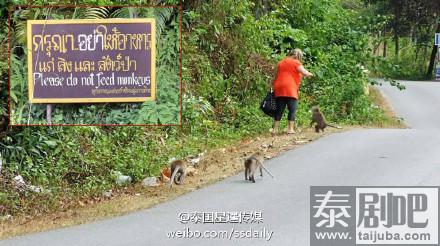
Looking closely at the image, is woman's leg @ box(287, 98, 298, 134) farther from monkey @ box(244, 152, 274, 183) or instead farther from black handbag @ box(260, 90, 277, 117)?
monkey @ box(244, 152, 274, 183)

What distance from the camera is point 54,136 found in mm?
9688

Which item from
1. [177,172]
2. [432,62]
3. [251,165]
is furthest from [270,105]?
[432,62]

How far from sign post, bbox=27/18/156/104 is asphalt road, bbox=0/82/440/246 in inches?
74.9

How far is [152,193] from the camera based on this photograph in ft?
29.9

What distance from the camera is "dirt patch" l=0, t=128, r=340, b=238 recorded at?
775cm

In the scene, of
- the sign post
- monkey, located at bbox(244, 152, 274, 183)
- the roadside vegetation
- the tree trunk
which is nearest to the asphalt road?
monkey, located at bbox(244, 152, 274, 183)

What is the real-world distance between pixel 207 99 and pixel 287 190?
18.4 feet

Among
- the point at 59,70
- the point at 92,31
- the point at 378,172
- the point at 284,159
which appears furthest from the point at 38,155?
the point at 378,172

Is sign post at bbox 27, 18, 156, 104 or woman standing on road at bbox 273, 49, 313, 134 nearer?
sign post at bbox 27, 18, 156, 104

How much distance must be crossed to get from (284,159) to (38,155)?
4.09 metres

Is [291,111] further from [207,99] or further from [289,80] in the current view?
[207,99]

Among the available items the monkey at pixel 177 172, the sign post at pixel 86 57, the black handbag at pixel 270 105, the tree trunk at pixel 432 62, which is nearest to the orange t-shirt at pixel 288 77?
the black handbag at pixel 270 105

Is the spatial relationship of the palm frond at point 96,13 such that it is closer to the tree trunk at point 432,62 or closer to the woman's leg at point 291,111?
the woman's leg at point 291,111

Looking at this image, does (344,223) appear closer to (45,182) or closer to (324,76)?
(45,182)
